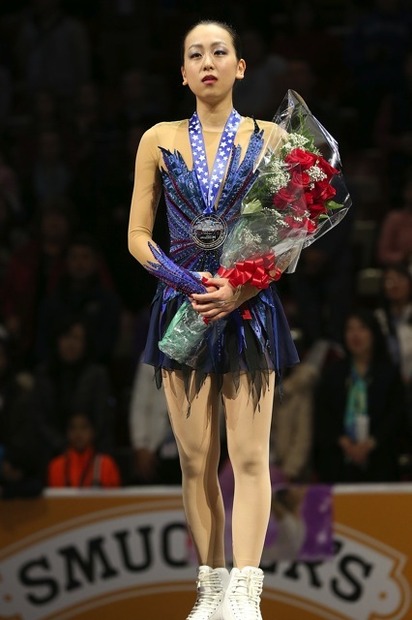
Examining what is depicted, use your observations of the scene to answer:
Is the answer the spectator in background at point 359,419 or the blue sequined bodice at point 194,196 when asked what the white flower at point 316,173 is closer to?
the blue sequined bodice at point 194,196

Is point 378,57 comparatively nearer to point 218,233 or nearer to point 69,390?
point 69,390

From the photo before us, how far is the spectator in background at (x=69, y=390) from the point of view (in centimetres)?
662

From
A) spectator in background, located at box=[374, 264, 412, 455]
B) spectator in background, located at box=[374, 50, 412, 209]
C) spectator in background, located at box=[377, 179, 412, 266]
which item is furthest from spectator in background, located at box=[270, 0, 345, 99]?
spectator in background, located at box=[374, 264, 412, 455]

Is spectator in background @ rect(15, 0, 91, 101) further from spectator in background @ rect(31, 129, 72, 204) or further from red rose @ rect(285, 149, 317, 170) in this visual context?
red rose @ rect(285, 149, 317, 170)

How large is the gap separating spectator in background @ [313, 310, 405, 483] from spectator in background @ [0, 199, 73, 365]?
6.43 ft

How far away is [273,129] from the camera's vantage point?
12.4 ft

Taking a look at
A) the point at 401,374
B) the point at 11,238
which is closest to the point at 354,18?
the point at 11,238

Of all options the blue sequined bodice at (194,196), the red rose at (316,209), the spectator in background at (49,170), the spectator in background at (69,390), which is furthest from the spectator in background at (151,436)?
the red rose at (316,209)

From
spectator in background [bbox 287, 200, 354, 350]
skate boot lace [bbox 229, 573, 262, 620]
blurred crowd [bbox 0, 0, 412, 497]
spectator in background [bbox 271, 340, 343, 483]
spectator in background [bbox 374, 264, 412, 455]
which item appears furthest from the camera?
spectator in background [bbox 287, 200, 354, 350]

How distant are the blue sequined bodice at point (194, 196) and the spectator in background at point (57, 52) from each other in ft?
17.5

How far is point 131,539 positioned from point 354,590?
38.0 inches

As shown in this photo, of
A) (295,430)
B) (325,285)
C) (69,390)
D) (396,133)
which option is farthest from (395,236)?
(69,390)

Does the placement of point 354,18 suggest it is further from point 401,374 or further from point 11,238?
point 401,374

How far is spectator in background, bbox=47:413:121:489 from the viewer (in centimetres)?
631
